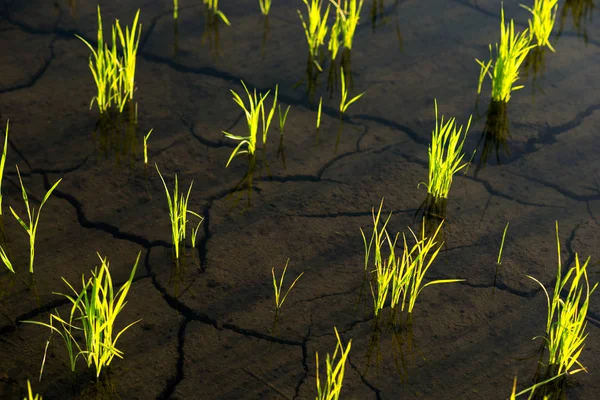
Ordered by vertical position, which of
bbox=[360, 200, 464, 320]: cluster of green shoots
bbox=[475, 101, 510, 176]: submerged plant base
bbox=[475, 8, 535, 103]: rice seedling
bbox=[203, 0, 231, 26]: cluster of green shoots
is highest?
bbox=[475, 8, 535, 103]: rice seedling

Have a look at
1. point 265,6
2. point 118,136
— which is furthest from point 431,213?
point 265,6

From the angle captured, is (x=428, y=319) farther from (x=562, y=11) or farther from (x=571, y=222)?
(x=562, y=11)

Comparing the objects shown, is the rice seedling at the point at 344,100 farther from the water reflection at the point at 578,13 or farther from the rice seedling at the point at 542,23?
the water reflection at the point at 578,13

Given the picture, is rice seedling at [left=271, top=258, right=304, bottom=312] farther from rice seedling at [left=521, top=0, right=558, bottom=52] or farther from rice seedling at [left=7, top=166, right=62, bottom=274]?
rice seedling at [left=521, top=0, right=558, bottom=52]

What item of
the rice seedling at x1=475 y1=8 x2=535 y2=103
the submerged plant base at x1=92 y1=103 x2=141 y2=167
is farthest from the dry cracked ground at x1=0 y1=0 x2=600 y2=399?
the rice seedling at x1=475 y1=8 x2=535 y2=103

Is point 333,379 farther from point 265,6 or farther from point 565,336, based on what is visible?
point 265,6

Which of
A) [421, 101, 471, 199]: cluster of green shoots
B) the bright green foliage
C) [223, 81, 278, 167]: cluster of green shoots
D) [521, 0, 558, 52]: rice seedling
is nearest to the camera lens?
[421, 101, 471, 199]: cluster of green shoots
